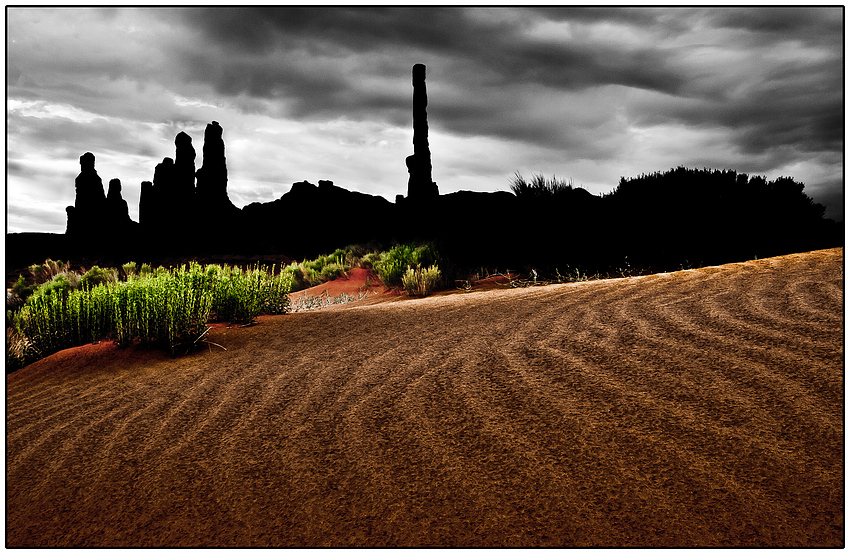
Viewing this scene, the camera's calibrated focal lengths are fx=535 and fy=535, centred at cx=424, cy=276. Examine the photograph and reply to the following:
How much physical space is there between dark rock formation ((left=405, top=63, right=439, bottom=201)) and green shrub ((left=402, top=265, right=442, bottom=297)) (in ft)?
63.1

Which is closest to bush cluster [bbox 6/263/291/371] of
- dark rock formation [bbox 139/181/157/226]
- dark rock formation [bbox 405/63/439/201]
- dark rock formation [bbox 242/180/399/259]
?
dark rock formation [bbox 405/63/439/201]

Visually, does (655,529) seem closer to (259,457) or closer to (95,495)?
(259,457)

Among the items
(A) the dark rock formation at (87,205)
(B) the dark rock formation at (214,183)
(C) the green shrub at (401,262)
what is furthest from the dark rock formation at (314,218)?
(C) the green shrub at (401,262)

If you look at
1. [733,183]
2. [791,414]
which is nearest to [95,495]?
[791,414]

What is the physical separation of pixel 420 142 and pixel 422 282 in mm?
20097

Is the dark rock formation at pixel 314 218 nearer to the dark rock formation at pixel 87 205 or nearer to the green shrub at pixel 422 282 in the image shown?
the dark rock formation at pixel 87 205

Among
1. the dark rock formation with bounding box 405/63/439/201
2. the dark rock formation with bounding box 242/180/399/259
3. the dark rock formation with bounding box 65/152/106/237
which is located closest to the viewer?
the dark rock formation with bounding box 405/63/439/201

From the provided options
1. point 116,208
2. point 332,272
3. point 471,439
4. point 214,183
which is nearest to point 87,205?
point 116,208

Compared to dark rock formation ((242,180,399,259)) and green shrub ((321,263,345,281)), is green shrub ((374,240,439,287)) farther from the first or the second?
dark rock formation ((242,180,399,259))

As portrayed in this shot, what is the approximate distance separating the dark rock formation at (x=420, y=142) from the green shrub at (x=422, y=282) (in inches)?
757

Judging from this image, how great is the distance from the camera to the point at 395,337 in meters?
4.73

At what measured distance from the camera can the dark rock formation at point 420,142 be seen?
28.3m

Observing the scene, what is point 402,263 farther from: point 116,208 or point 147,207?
point 116,208

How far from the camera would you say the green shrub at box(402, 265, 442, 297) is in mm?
9938
